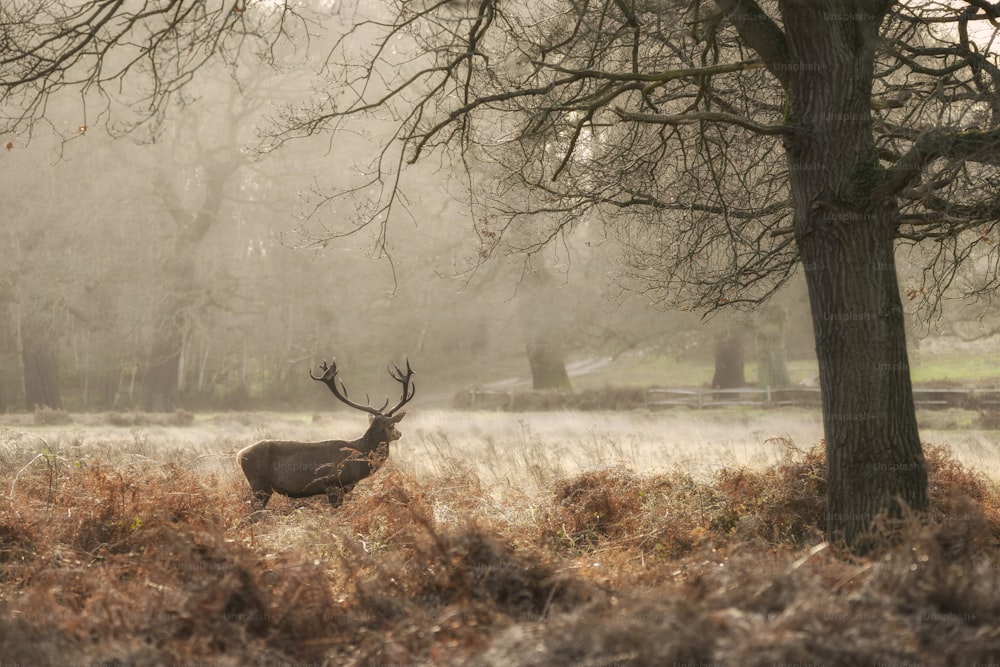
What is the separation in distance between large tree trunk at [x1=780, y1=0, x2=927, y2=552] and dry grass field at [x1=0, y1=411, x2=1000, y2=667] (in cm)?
65

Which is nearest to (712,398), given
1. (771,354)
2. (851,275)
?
(771,354)

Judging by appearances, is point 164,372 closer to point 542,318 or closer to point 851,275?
point 542,318

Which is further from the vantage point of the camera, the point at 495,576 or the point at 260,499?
the point at 260,499

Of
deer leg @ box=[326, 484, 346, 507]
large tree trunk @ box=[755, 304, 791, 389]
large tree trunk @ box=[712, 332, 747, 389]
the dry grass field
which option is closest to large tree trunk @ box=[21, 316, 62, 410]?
the dry grass field

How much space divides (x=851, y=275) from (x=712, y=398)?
20.6 metres

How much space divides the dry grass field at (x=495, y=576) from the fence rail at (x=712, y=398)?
14.2 meters

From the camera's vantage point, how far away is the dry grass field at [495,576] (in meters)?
4.02

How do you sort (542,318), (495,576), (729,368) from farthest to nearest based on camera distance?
(729,368) < (542,318) < (495,576)

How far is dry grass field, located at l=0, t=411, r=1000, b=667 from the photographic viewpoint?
402 cm

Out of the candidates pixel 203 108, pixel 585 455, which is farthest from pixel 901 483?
pixel 203 108

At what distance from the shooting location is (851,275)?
6.38m

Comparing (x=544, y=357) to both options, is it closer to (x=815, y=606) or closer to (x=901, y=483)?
(x=901, y=483)

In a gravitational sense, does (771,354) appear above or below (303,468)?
above

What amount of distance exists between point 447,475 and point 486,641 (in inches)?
235
